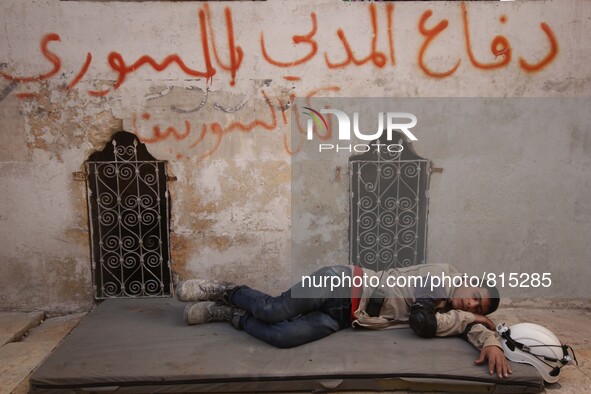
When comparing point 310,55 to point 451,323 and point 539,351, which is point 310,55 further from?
point 539,351

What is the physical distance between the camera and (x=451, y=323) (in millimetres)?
3582

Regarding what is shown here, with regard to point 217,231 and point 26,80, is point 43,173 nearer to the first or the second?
point 26,80

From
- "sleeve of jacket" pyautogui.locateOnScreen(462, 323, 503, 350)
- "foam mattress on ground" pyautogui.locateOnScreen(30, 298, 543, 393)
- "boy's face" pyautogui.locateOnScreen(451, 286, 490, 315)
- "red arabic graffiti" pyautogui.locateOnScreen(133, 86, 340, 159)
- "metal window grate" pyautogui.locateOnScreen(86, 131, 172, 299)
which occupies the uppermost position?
"red arabic graffiti" pyautogui.locateOnScreen(133, 86, 340, 159)

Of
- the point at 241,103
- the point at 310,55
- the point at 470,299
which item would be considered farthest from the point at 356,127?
the point at 470,299

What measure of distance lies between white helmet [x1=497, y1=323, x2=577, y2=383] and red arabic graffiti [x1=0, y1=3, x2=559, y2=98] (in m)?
2.40

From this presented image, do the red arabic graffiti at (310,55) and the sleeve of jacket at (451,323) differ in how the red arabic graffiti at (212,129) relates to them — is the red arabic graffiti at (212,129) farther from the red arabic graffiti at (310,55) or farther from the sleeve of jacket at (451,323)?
the sleeve of jacket at (451,323)

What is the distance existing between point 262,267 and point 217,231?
57 centimetres

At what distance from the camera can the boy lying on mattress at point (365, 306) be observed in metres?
3.58

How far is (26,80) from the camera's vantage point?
4.34m

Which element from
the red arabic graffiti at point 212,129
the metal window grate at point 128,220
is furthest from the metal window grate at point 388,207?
the metal window grate at point 128,220

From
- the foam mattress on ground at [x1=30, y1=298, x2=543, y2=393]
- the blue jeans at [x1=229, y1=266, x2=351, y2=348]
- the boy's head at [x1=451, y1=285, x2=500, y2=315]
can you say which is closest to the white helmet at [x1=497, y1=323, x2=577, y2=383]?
the foam mattress on ground at [x1=30, y1=298, x2=543, y2=393]

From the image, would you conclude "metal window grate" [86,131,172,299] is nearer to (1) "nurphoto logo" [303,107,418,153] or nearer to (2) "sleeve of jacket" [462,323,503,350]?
(1) "nurphoto logo" [303,107,418,153]

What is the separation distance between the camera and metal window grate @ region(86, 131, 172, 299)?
4555 mm

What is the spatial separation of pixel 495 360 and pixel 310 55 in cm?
295
